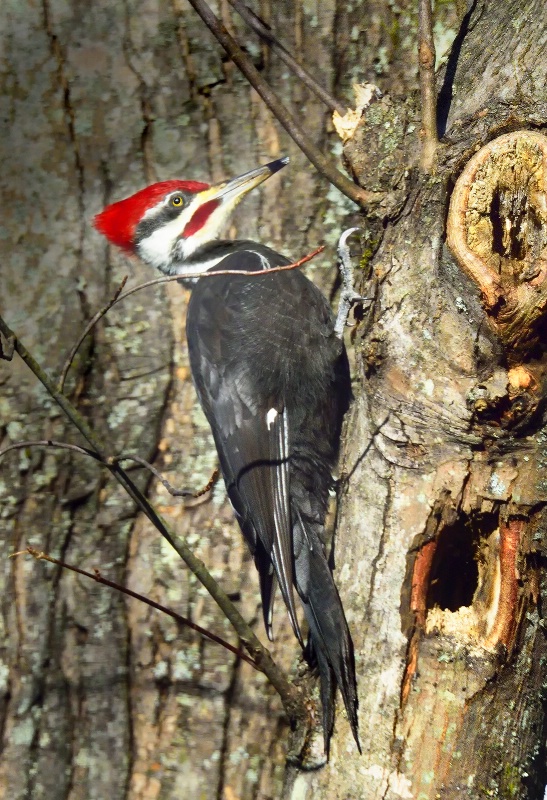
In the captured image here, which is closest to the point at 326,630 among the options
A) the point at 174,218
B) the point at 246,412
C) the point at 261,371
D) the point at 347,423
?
the point at 347,423

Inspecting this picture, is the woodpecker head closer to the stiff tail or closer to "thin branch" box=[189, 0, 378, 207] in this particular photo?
"thin branch" box=[189, 0, 378, 207]

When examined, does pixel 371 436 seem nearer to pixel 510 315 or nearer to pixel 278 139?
pixel 510 315

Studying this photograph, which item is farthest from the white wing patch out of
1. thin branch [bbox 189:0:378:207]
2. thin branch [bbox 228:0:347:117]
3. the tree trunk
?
thin branch [bbox 228:0:347:117]

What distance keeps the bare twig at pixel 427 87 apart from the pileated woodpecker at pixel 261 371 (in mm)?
560

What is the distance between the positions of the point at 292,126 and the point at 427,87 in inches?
12.3

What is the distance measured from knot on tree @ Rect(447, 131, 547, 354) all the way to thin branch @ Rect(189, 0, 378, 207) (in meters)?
0.27

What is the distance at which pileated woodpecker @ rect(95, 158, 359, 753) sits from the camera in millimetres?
2145

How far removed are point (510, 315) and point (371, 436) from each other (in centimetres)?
40

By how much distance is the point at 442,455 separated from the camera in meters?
1.63

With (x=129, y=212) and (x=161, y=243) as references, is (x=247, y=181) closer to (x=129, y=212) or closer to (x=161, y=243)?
(x=129, y=212)

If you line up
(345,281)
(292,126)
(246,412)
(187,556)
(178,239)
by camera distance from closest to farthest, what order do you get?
(187,556) < (292,126) < (345,281) < (246,412) < (178,239)

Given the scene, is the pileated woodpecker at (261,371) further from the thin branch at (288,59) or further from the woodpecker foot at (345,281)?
the thin branch at (288,59)

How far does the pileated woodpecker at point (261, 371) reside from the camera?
2.14m

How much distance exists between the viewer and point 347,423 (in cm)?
200
